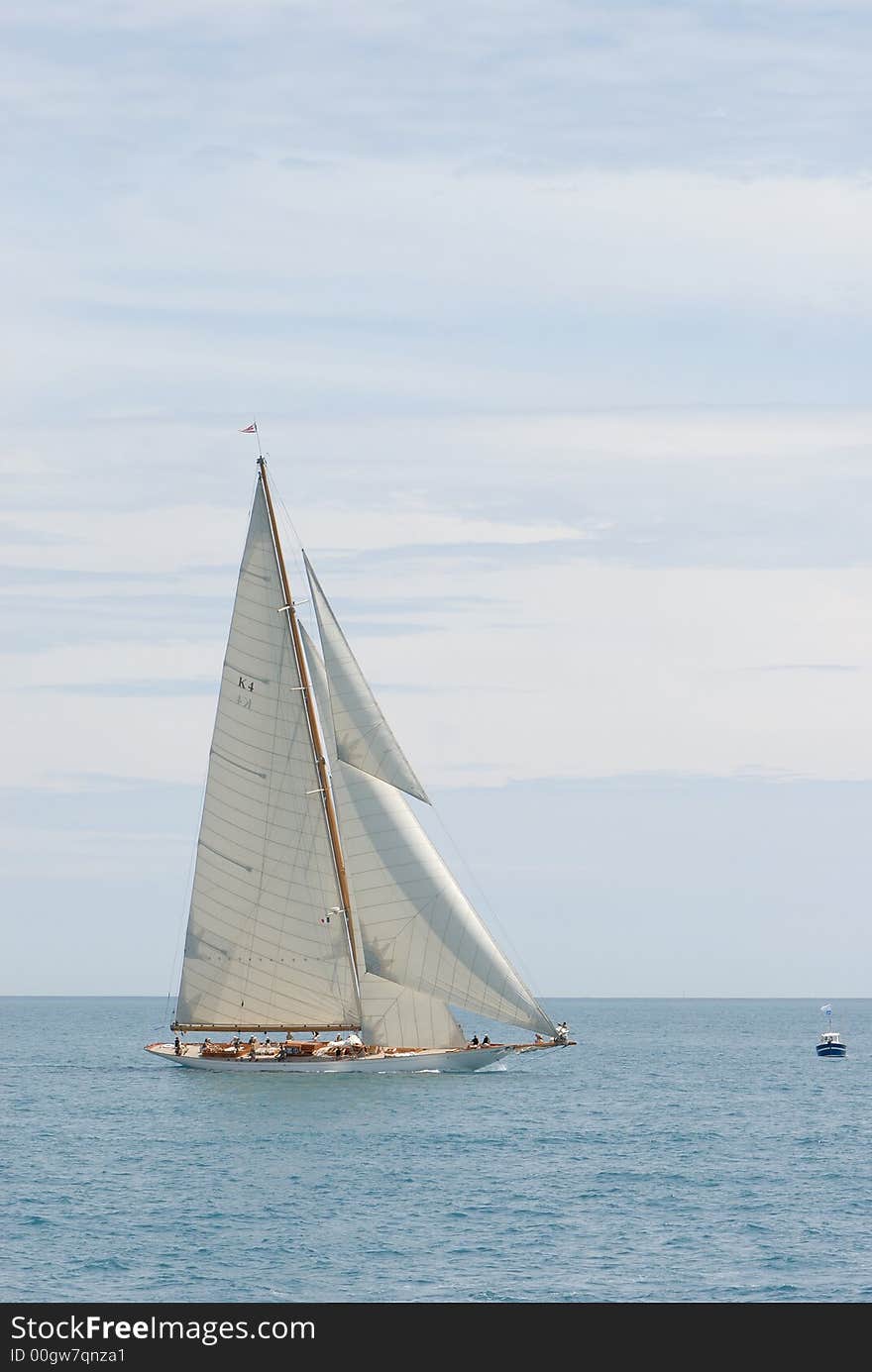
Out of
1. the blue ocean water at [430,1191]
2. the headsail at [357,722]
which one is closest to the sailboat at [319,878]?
the headsail at [357,722]

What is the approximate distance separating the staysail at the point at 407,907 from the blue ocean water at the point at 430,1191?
4406 millimetres

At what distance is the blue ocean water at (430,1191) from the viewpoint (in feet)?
129

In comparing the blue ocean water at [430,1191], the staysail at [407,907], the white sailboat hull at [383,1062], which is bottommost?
the blue ocean water at [430,1191]

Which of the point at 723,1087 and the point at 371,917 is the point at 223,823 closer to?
the point at 371,917

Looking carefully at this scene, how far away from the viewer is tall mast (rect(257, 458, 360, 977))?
75.9m

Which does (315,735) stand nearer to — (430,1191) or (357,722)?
(357,722)

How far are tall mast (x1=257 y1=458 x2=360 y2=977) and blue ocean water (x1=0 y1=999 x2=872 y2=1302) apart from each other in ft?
24.3

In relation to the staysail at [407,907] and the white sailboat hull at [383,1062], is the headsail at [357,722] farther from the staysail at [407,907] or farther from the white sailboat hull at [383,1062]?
the white sailboat hull at [383,1062]

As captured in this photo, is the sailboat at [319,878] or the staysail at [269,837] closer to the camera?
the sailboat at [319,878]

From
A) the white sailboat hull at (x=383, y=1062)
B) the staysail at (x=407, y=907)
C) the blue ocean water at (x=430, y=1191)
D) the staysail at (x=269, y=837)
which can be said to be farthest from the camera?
the staysail at (x=269, y=837)

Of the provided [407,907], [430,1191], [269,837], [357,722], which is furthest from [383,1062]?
[430,1191]

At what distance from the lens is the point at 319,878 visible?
76.8m
